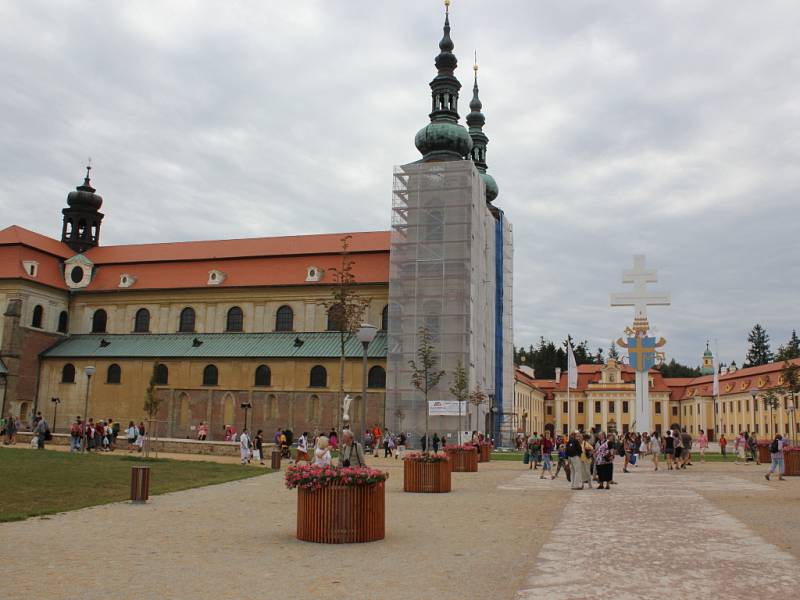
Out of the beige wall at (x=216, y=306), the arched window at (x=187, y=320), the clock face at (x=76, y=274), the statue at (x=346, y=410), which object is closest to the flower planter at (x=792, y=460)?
the statue at (x=346, y=410)

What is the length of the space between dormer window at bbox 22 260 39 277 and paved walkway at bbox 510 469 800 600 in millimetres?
54666

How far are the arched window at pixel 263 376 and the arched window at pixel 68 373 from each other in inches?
630

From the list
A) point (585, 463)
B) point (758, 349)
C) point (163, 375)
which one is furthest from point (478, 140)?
point (758, 349)

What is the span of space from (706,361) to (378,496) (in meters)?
138

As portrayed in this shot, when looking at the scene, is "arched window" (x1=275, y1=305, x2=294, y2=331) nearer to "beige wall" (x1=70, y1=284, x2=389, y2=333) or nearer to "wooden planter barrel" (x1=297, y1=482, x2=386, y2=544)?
"beige wall" (x1=70, y1=284, x2=389, y2=333)

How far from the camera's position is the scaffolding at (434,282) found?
49.9m

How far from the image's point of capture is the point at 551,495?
2083 cm

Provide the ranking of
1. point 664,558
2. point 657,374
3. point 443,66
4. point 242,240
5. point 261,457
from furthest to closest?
1. point 657,374
2. point 242,240
3. point 443,66
4. point 261,457
5. point 664,558

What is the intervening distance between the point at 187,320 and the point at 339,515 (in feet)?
172

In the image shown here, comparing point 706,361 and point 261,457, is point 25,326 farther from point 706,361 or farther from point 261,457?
point 706,361

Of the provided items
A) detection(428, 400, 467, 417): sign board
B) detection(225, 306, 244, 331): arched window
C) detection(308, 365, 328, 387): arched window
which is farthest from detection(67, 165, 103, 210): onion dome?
detection(428, 400, 467, 417): sign board

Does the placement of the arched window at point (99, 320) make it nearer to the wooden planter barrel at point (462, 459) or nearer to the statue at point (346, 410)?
the statue at point (346, 410)

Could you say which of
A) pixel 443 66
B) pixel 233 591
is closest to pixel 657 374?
pixel 443 66

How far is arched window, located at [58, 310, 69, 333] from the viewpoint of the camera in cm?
6319
